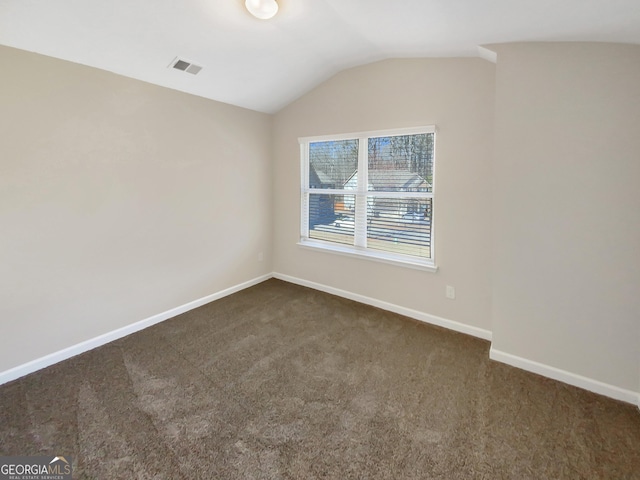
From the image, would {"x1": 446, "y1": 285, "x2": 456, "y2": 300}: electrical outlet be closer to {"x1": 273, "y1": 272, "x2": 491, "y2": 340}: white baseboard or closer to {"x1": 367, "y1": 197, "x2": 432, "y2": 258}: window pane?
{"x1": 273, "y1": 272, "x2": 491, "y2": 340}: white baseboard

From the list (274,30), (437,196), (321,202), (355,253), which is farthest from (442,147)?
(274,30)

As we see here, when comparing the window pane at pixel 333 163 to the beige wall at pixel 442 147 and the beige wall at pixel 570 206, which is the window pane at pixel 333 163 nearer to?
the beige wall at pixel 442 147

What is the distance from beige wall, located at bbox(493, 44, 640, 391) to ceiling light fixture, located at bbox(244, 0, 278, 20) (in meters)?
1.58

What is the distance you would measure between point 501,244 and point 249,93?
9.34ft

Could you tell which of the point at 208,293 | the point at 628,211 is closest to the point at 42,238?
the point at 208,293

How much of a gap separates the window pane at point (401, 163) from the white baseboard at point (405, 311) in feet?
3.99

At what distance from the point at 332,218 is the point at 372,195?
65 centimetres

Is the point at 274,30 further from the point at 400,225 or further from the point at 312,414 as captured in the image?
the point at 312,414

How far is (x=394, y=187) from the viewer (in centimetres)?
313

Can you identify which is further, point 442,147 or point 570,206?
point 442,147

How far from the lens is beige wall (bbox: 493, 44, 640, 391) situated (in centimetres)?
183

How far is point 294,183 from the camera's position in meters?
3.89

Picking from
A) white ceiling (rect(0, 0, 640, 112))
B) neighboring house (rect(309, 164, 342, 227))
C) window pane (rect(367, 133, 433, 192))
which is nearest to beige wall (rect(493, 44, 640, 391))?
white ceiling (rect(0, 0, 640, 112))

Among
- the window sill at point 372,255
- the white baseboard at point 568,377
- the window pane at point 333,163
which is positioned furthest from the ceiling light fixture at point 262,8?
the white baseboard at point 568,377
